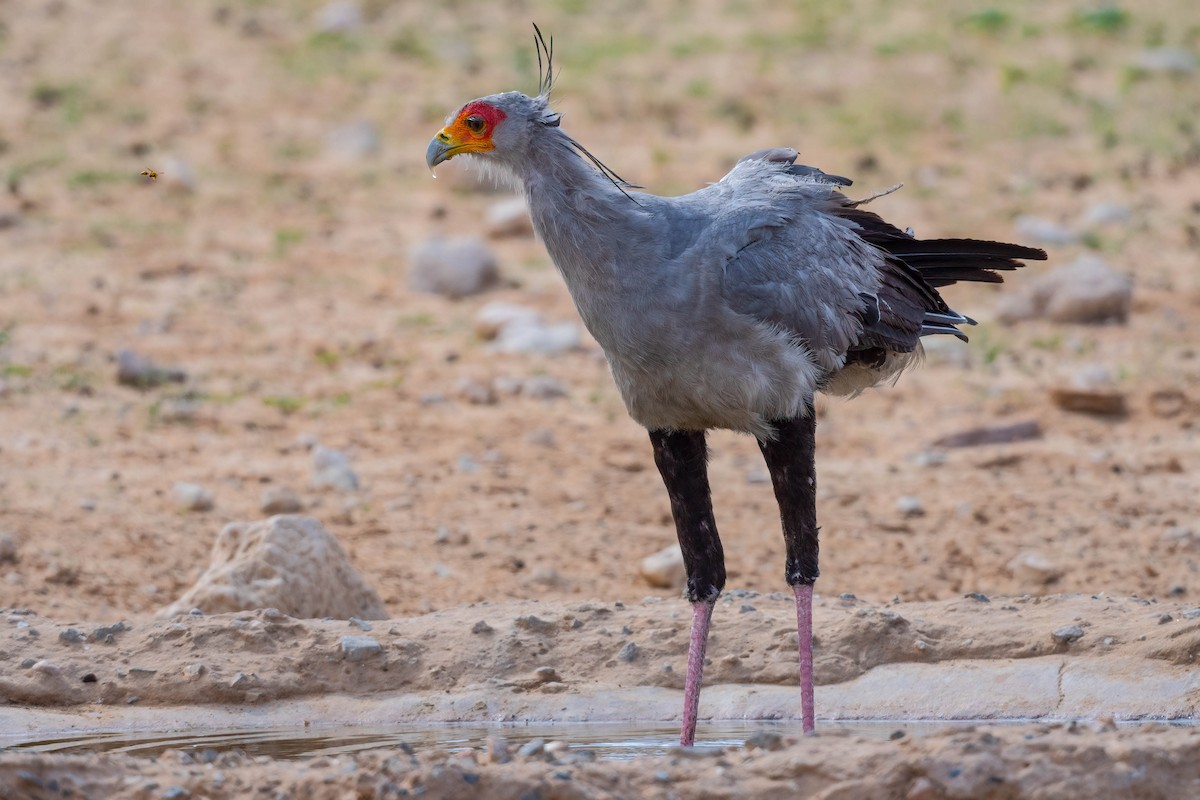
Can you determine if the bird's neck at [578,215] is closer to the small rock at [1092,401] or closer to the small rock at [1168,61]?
the small rock at [1092,401]

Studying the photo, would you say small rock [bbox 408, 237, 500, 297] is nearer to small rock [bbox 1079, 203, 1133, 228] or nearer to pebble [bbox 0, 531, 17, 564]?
small rock [bbox 1079, 203, 1133, 228]

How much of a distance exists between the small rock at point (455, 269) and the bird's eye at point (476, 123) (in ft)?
22.5

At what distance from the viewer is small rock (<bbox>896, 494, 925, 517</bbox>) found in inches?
336

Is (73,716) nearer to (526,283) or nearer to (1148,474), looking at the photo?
(1148,474)

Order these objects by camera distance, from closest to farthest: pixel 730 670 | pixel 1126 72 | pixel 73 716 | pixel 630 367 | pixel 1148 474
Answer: pixel 630 367
pixel 73 716
pixel 730 670
pixel 1148 474
pixel 1126 72

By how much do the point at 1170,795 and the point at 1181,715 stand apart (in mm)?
1302

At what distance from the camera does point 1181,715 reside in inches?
206

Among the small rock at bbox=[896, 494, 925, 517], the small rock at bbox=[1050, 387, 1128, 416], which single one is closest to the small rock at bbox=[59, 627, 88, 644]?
the small rock at bbox=[896, 494, 925, 517]

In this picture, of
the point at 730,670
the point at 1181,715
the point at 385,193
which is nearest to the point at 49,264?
the point at 385,193

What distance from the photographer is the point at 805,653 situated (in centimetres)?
527

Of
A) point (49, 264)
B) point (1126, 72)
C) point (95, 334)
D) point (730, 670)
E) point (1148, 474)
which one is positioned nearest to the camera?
point (730, 670)

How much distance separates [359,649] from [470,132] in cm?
184

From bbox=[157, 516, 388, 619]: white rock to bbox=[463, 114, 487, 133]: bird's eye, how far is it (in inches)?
83.4

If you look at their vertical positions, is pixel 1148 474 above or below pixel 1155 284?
below
